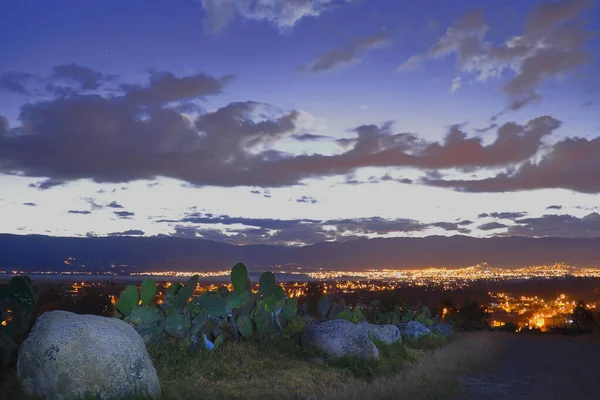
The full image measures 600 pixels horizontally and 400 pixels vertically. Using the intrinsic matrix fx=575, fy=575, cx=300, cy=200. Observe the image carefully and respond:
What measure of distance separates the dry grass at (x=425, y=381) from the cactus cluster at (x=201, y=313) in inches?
124

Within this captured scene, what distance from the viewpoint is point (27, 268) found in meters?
188

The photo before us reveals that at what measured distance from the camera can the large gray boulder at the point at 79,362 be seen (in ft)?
27.7

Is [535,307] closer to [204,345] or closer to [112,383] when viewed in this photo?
[204,345]

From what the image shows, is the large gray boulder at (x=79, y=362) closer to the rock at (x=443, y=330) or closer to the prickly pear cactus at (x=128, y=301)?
the prickly pear cactus at (x=128, y=301)

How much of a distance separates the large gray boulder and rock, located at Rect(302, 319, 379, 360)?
5.24 meters

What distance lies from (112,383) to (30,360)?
125cm

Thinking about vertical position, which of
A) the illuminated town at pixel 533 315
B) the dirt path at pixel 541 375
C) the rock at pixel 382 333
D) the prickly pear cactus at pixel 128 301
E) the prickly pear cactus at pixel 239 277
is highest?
the prickly pear cactus at pixel 239 277

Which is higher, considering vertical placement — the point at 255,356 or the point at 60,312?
the point at 60,312

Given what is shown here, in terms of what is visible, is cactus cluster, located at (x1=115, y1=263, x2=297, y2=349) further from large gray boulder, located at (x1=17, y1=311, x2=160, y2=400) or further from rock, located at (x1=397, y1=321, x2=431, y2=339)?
rock, located at (x1=397, y1=321, x2=431, y2=339)

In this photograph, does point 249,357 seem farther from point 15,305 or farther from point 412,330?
point 412,330

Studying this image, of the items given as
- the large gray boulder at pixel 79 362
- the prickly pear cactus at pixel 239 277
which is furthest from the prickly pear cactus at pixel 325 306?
the large gray boulder at pixel 79 362

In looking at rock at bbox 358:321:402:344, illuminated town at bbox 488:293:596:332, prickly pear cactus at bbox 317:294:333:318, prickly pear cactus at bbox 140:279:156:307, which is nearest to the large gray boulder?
prickly pear cactus at bbox 140:279:156:307

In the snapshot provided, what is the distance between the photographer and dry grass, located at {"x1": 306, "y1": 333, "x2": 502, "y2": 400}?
1022cm

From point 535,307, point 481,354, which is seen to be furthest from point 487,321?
point 481,354
